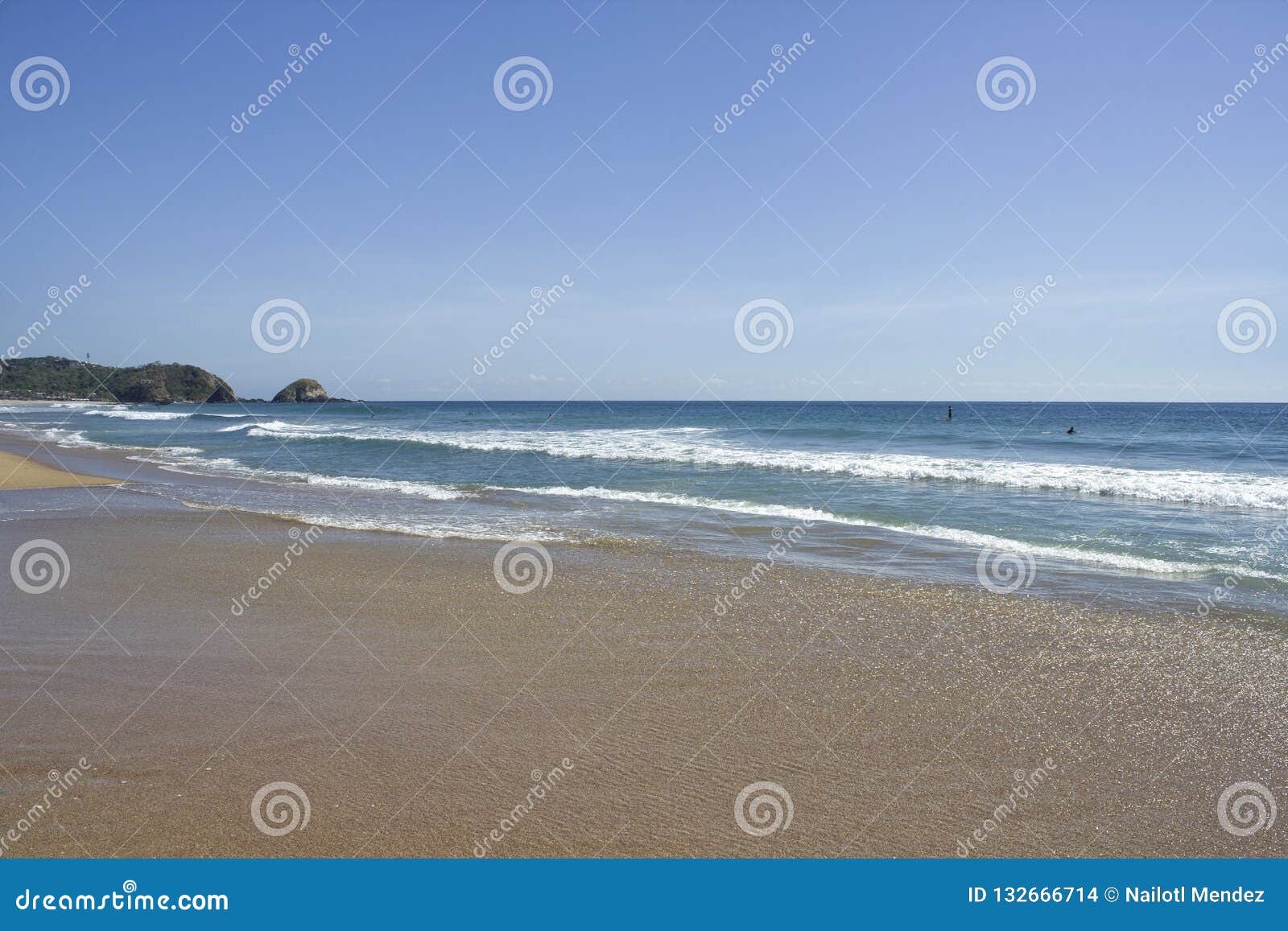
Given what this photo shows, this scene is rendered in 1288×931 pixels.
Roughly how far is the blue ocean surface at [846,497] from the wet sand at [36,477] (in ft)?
4.23

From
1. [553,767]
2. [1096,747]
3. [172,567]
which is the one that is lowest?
[172,567]

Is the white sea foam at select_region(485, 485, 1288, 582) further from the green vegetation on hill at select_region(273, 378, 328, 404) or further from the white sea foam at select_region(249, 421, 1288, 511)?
the green vegetation on hill at select_region(273, 378, 328, 404)

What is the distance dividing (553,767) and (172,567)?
22.6 feet

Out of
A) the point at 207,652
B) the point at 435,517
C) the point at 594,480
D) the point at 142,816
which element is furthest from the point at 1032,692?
the point at 594,480

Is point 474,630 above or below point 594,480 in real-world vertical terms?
below

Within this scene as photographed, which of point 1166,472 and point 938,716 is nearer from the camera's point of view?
point 938,716

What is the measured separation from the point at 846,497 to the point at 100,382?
408 feet

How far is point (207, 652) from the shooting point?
5.85 metres

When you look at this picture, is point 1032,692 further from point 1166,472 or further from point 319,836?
point 1166,472

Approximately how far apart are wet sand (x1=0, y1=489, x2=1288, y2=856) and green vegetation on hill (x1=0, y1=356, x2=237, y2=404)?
117 m

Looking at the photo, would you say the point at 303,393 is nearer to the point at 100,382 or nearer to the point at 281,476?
the point at 100,382

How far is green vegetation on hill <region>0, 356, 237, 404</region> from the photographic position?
103 metres

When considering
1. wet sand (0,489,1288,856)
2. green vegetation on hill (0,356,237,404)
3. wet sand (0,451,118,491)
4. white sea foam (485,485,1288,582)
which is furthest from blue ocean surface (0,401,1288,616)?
green vegetation on hill (0,356,237,404)

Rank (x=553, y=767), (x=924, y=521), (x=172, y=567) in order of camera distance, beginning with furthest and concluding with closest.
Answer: (x=924, y=521) → (x=172, y=567) → (x=553, y=767)
